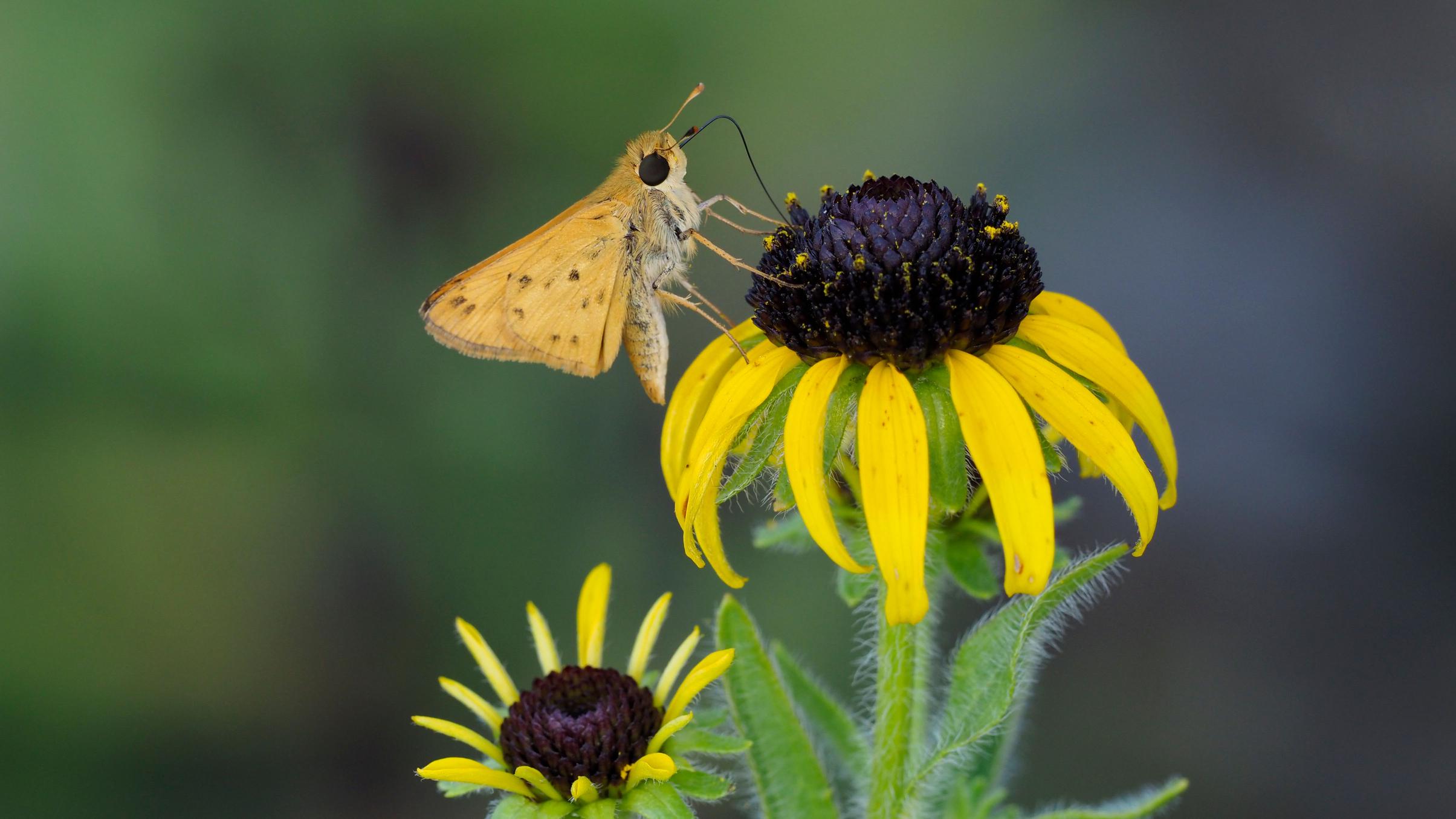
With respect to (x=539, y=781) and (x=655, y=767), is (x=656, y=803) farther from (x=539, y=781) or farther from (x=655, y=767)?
(x=539, y=781)

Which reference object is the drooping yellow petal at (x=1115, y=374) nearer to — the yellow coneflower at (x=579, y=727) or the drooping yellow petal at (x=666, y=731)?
the yellow coneflower at (x=579, y=727)

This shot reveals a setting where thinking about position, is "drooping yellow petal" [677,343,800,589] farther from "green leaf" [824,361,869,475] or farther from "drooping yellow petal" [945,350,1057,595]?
"drooping yellow petal" [945,350,1057,595]

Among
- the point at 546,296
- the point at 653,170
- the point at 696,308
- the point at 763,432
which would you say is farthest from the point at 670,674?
the point at 653,170

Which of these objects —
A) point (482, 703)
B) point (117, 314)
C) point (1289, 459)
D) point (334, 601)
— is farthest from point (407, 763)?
point (1289, 459)

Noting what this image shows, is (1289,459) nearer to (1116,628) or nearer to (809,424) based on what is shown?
(1116,628)

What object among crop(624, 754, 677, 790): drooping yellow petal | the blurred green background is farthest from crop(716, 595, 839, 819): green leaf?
the blurred green background

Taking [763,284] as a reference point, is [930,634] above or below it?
below
